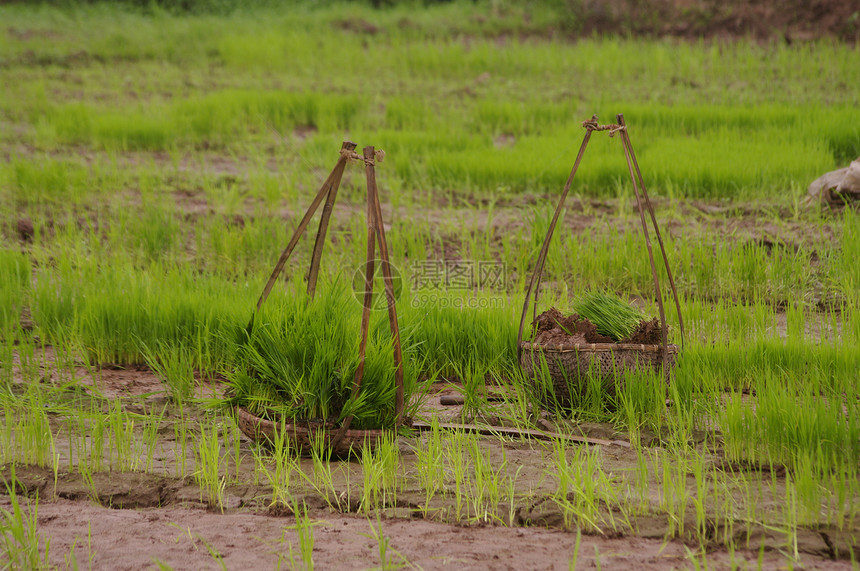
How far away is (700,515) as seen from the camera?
A: 2035 millimetres

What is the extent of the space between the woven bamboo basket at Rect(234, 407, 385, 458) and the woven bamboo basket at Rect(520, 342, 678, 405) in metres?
0.67

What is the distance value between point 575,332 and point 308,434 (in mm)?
1053

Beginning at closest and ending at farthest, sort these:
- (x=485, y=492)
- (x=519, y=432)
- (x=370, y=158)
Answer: (x=485, y=492), (x=370, y=158), (x=519, y=432)

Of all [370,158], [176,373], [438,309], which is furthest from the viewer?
[438,309]

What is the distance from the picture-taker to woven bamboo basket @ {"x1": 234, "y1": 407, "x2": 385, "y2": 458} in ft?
8.13

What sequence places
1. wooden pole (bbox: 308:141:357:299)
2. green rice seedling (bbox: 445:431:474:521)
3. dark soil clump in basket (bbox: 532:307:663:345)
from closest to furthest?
green rice seedling (bbox: 445:431:474:521)
wooden pole (bbox: 308:141:357:299)
dark soil clump in basket (bbox: 532:307:663:345)

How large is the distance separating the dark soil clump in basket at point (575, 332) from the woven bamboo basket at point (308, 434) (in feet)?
2.43

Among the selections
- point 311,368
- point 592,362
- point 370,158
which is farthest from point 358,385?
point 592,362

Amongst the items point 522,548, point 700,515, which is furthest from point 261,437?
point 700,515

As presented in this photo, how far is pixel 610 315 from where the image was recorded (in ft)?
9.52

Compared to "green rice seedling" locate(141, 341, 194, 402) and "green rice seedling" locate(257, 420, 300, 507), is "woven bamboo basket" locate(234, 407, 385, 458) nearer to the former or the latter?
"green rice seedling" locate(257, 420, 300, 507)

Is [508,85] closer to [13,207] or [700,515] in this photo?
[13,207]

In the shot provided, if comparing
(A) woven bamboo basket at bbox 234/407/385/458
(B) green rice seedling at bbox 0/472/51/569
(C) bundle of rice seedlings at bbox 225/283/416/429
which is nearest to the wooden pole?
(C) bundle of rice seedlings at bbox 225/283/416/429

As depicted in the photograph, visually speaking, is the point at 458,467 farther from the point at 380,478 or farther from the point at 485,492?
the point at 380,478
